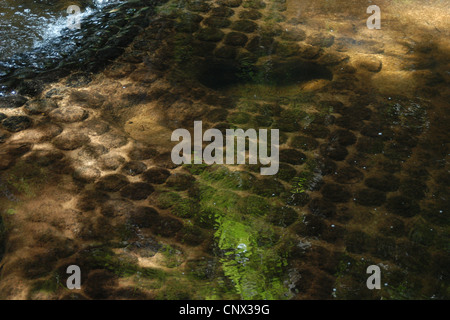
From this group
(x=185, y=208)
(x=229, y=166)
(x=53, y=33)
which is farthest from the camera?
(x=53, y=33)

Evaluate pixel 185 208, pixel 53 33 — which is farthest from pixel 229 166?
pixel 53 33

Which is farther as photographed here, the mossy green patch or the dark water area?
the dark water area

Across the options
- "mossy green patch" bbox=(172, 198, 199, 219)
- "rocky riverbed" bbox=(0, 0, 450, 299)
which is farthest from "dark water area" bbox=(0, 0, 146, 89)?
"mossy green patch" bbox=(172, 198, 199, 219)

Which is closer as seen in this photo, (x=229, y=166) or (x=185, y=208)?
(x=185, y=208)

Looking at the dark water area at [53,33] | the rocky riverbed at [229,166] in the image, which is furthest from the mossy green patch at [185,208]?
the dark water area at [53,33]

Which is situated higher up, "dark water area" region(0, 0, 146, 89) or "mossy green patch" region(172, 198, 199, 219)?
"dark water area" region(0, 0, 146, 89)

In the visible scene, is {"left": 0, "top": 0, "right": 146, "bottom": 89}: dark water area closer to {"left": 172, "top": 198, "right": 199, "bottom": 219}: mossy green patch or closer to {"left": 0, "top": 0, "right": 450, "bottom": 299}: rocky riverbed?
{"left": 0, "top": 0, "right": 450, "bottom": 299}: rocky riverbed

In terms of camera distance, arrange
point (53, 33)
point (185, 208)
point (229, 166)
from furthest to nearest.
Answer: point (53, 33), point (229, 166), point (185, 208)

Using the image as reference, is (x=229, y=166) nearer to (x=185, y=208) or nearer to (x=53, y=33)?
(x=185, y=208)

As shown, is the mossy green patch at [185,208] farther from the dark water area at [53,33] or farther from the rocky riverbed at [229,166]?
the dark water area at [53,33]
